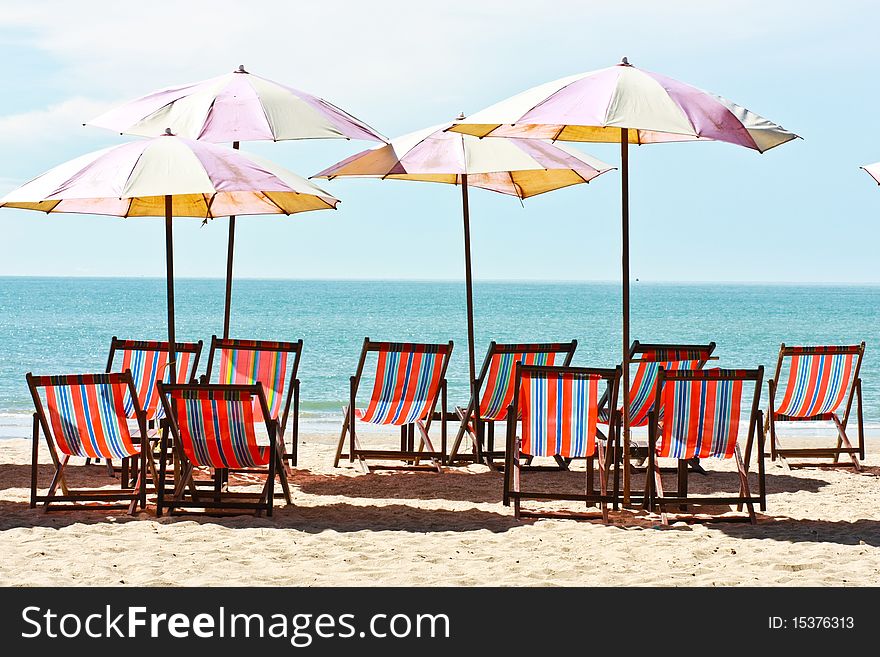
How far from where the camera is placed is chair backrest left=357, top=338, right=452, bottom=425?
6945 mm

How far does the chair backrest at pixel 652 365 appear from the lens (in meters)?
6.58

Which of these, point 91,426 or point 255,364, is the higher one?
point 255,364

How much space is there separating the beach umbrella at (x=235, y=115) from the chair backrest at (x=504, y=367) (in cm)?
159

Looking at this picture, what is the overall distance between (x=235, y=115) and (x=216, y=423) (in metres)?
1.96

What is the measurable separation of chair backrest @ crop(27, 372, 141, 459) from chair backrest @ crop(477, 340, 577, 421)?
241 centimetres

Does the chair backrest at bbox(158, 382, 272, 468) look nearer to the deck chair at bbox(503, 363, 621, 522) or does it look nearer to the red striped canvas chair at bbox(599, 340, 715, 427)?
the deck chair at bbox(503, 363, 621, 522)

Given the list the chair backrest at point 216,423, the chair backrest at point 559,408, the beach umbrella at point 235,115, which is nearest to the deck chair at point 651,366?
the chair backrest at point 559,408

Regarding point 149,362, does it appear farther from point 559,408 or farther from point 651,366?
point 651,366

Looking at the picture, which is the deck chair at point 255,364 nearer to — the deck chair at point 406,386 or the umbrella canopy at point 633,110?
the deck chair at point 406,386

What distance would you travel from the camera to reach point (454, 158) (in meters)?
6.83

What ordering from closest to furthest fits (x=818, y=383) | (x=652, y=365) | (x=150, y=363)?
(x=652, y=365), (x=150, y=363), (x=818, y=383)

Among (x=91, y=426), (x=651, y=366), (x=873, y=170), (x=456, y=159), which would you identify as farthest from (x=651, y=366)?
(x=91, y=426)

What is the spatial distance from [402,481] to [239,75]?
275 centimetres

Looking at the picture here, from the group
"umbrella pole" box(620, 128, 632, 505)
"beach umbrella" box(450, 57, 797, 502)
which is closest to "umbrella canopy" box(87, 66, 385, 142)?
"beach umbrella" box(450, 57, 797, 502)
